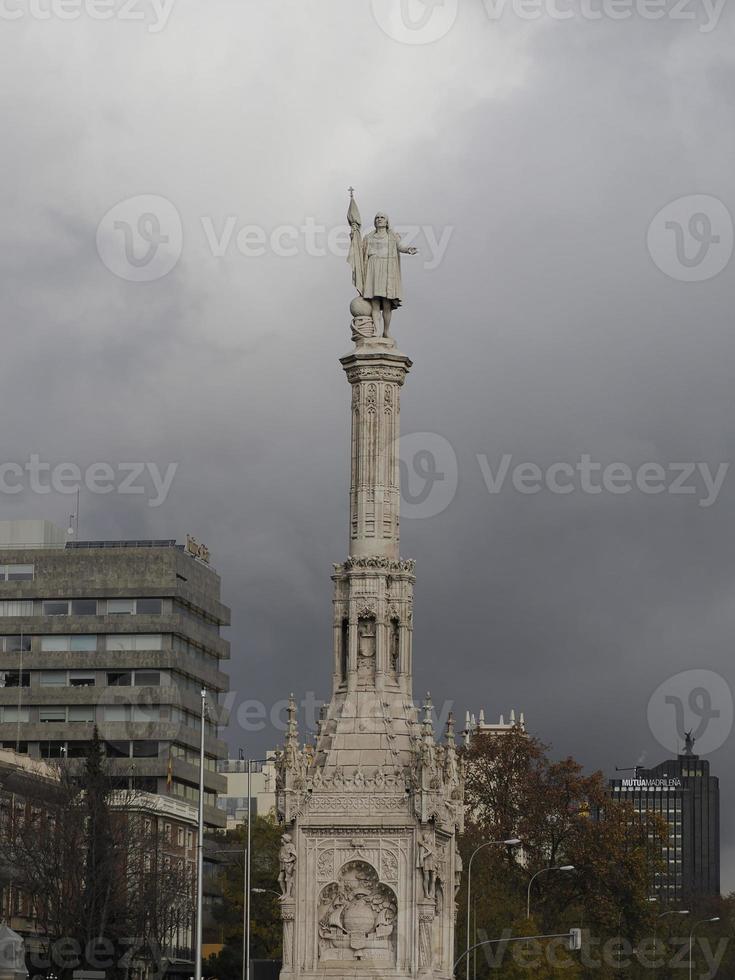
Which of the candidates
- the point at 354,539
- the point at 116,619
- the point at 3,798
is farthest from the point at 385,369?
the point at 116,619

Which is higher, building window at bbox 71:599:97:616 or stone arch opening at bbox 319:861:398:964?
building window at bbox 71:599:97:616

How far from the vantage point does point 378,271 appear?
5778cm

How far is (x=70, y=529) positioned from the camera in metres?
131

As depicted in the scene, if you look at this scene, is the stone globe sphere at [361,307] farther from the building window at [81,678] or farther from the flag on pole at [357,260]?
the building window at [81,678]

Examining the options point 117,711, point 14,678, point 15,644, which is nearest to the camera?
point 117,711

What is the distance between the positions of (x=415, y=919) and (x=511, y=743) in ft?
158

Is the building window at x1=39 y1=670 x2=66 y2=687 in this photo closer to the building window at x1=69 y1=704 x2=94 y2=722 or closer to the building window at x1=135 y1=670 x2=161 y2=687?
the building window at x1=69 y1=704 x2=94 y2=722

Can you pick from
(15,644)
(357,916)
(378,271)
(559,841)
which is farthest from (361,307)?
(15,644)

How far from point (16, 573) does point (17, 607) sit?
2.28 metres

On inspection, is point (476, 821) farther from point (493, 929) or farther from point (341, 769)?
point (341, 769)

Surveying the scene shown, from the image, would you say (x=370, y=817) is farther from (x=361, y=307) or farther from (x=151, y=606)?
(x=151, y=606)

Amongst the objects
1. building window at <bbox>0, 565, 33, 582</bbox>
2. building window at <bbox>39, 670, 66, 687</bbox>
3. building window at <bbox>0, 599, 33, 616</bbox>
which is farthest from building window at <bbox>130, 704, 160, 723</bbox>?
building window at <bbox>0, 565, 33, 582</bbox>

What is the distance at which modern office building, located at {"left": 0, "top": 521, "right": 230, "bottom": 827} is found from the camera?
11912 centimetres

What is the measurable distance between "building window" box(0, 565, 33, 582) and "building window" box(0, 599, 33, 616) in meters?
1.43
